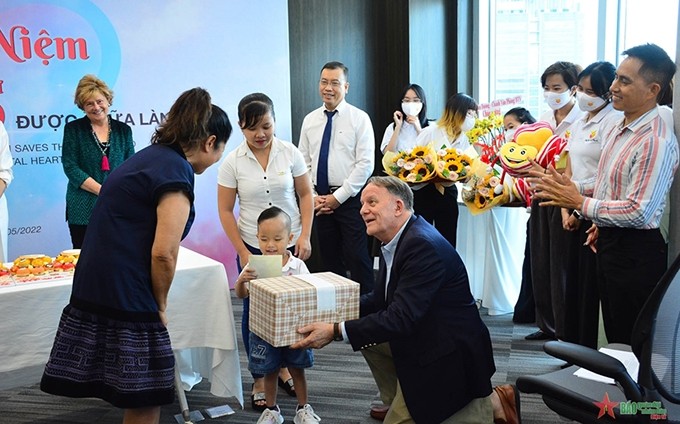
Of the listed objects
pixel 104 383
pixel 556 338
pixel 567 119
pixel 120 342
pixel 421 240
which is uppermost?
pixel 567 119

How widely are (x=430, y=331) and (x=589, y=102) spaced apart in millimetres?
1590

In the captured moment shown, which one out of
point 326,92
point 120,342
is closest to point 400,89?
point 326,92

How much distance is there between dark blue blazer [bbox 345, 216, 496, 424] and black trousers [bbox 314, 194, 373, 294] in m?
2.06

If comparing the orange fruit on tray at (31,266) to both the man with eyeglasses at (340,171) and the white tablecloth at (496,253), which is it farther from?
the white tablecloth at (496,253)

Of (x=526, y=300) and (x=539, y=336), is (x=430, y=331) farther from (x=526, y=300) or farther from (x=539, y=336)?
(x=526, y=300)

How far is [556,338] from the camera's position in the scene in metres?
4.04

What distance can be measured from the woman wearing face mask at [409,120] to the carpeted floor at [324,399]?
6.80 ft

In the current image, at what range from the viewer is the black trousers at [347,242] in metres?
4.59

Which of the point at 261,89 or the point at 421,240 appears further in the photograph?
the point at 261,89

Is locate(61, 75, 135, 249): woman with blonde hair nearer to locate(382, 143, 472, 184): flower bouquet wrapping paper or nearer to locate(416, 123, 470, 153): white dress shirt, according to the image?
locate(382, 143, 472, 184): flower bouquet wrapping paper

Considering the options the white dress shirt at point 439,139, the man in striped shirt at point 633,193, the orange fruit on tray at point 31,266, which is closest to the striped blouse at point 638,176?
the man in striped shirt at point 633,193

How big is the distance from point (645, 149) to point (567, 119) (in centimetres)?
146

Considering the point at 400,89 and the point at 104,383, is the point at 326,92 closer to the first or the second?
the point at 400,89

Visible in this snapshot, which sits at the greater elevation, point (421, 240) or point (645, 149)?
point (645, 149)
